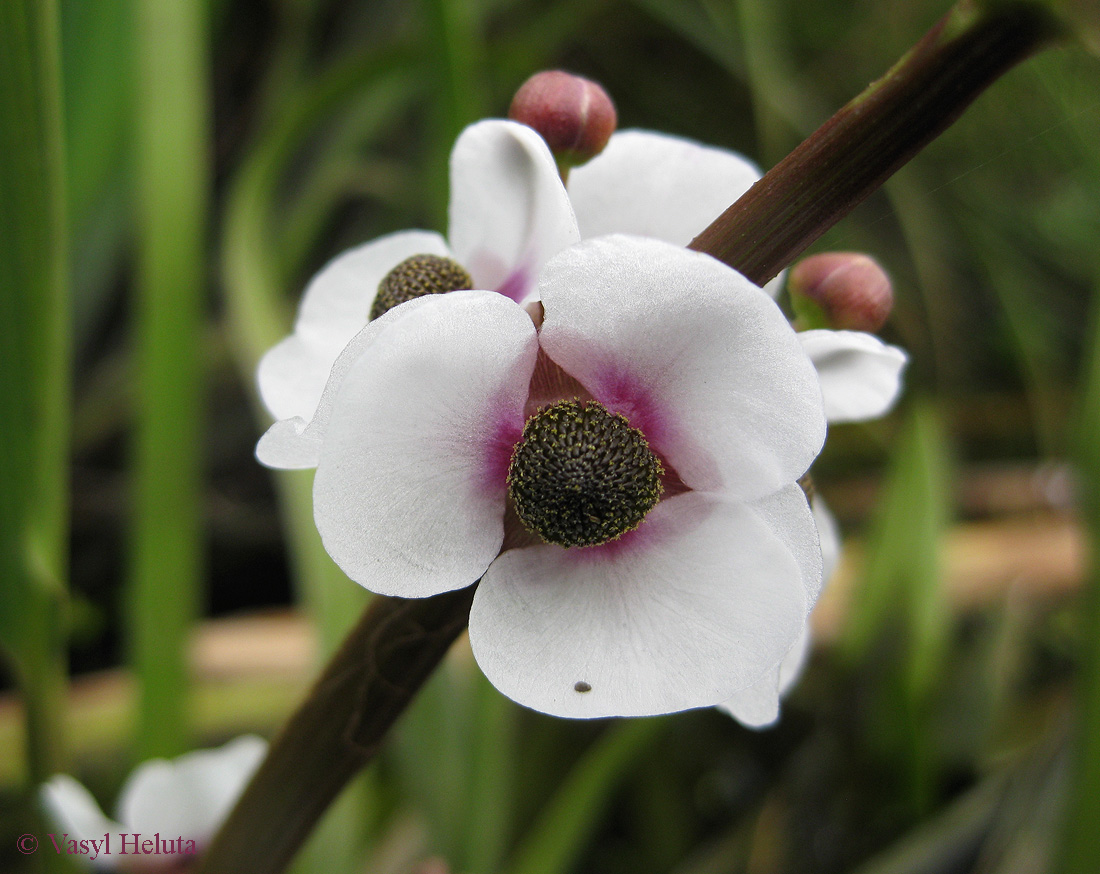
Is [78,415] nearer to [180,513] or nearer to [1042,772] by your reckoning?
[180,513]

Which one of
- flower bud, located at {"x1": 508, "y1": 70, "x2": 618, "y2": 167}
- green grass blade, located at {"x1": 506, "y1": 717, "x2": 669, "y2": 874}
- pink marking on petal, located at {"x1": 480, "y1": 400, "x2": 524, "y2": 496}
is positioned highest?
flower bud, located at {"x1": 508, "y1": 70, "x2": 618, "y2": 167}

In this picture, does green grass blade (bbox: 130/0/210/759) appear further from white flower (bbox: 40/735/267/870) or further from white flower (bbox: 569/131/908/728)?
white flower (bbox: 569/131/908/728)

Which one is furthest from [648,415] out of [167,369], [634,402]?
[167,369]

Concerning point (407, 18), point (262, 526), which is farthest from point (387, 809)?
point (407, 18)

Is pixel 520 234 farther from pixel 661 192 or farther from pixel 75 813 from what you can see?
pixel 75 813

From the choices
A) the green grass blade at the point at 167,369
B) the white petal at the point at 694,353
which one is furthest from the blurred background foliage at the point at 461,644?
the white petal at the point at 694,353

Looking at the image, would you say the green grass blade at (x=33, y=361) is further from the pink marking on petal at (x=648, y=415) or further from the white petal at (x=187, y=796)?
the pink marking on petal at (x=648, y=415)

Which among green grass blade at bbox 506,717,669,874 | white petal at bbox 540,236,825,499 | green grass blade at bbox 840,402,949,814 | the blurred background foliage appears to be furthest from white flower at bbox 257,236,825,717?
green grass blade at bbox 840,402,949,814
